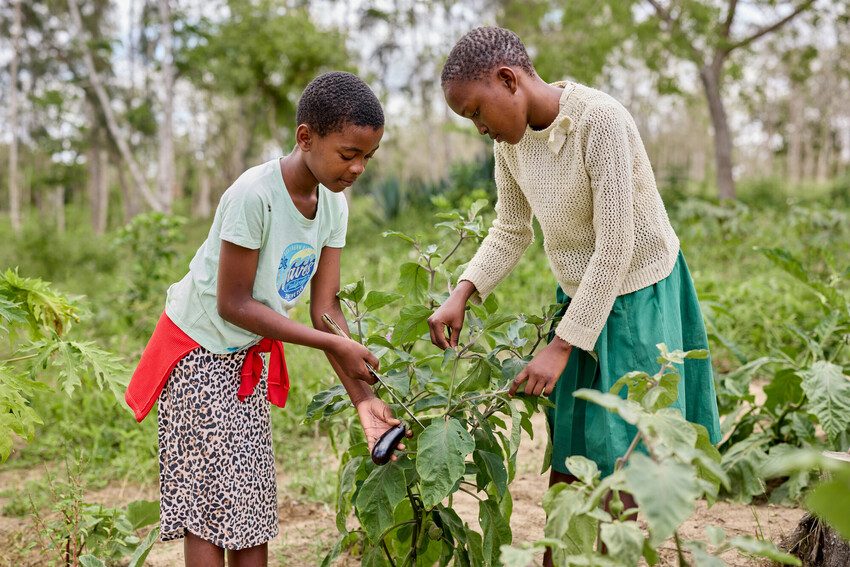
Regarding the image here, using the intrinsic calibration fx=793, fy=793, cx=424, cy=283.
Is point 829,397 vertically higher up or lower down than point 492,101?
lower down

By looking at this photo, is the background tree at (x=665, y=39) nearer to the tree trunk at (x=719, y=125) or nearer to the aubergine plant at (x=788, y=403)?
the tree trunk at (x=719, y=125)

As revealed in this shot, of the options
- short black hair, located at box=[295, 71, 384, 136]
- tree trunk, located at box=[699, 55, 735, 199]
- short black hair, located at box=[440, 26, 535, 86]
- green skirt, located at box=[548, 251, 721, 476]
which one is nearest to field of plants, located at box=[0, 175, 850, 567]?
green skirt, located at box=[548, 251, 721, 476]

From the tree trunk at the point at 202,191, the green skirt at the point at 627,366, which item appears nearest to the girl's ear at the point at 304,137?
the green skirt at the point at 627,366

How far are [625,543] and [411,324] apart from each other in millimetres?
935

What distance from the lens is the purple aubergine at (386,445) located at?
5.56 ft

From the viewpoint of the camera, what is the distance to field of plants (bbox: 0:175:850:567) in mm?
1221

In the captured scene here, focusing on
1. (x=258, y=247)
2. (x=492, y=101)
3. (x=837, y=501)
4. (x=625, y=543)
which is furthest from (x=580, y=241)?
(x=837, y=501)

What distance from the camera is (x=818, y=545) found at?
2.04 meters

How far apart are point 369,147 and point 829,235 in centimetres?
562

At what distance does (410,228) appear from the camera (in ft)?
31.7

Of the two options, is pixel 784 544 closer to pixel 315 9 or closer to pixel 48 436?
pixel 48 436

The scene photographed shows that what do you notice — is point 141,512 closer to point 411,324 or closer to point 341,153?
point 411,324

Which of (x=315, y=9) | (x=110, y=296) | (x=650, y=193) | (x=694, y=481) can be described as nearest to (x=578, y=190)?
(x=650, y=193)

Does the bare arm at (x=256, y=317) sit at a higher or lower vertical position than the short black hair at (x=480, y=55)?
lower
